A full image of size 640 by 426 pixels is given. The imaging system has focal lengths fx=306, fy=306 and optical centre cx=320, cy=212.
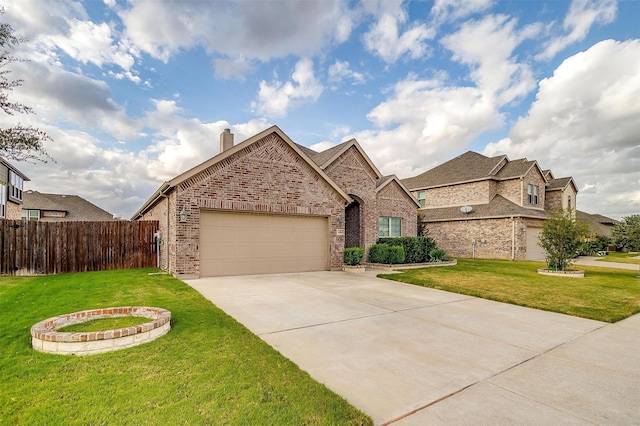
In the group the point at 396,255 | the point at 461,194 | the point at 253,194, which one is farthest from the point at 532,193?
the point at 253,194

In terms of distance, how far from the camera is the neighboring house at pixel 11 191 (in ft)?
76.8

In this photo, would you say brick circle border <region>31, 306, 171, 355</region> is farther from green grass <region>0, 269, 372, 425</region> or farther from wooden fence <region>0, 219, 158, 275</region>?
wooden fence <region>0, 219, 158, 275</region>

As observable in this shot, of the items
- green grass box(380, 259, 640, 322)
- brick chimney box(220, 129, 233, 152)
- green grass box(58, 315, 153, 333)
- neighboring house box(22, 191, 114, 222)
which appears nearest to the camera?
green grass box(58, 315, 153, 333)

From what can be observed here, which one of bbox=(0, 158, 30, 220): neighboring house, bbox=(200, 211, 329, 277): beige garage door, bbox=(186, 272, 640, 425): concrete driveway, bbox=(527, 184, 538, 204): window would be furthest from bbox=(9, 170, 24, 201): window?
bbox=(527, 184, 538, 204): window

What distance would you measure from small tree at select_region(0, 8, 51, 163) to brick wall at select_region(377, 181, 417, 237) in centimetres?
1568

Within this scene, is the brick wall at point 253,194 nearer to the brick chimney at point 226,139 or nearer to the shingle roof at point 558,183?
the brick chimney at point 226,139

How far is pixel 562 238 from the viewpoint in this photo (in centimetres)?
1275

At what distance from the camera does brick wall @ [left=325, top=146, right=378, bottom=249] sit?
55.2ft

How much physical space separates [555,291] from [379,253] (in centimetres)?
770

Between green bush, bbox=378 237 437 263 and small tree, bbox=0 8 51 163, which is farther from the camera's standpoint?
green bush, bbox=378 237 437 263

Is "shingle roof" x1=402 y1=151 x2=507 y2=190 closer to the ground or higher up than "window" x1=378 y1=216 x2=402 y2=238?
higher up

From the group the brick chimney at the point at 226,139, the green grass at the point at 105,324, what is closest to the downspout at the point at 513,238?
the brick chimney at the point at 226,139

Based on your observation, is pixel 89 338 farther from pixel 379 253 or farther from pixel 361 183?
pixel 361 183

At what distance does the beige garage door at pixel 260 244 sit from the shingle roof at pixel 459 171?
16503 mm
